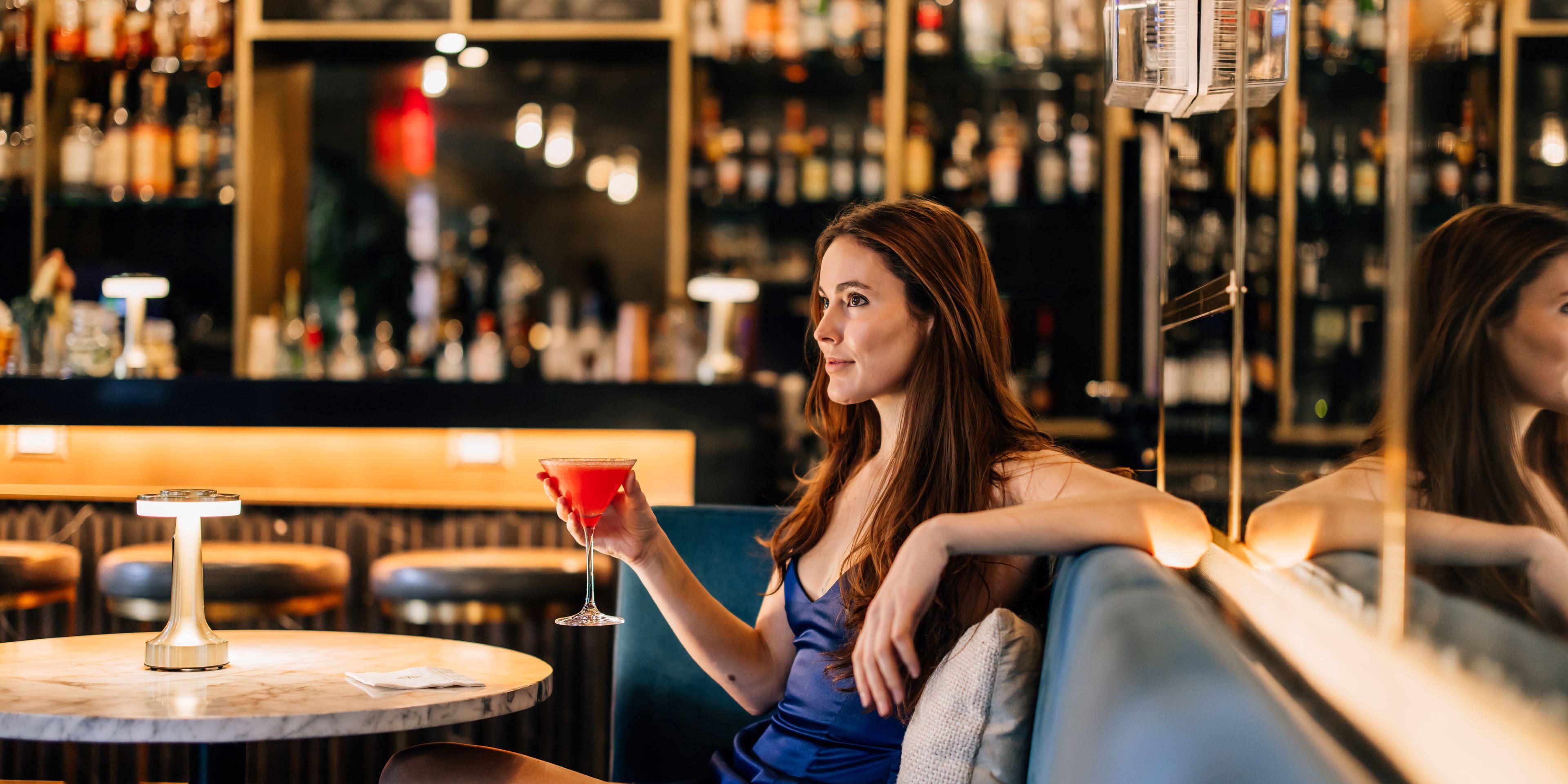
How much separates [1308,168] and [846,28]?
3.28 metres

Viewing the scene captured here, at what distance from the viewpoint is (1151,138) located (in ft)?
13.7

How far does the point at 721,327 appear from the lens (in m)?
3.57

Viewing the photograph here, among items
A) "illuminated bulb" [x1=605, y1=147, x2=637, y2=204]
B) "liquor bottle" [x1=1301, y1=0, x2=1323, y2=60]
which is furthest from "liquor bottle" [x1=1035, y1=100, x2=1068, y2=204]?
"liquor bottle" [x1=1301, y1=0, x2=1323, y2=60]

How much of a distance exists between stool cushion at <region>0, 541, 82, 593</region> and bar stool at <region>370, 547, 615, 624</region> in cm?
76

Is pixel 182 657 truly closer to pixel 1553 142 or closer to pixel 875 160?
pixel 1553 142

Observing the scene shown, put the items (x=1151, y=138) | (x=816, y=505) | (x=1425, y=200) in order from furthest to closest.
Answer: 1. (x=1151, y=138)
2. (x=816, y=505)
3. (x=1425, y=200)

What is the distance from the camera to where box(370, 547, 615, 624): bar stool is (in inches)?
105

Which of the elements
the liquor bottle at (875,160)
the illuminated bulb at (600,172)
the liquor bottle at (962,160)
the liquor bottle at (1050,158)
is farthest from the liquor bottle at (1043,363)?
the illuminated bulb at (600,172)

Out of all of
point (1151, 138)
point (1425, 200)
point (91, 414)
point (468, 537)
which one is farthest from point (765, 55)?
point (1425, 200)

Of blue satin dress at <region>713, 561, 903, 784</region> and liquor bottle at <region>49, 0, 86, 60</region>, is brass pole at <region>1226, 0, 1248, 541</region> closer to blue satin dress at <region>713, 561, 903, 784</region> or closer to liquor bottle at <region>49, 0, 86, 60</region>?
blue satin dress at <region>713, 561, 903, 784</region>

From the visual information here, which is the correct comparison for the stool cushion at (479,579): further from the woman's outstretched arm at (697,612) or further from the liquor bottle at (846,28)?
the liquor bottle at (846,28)

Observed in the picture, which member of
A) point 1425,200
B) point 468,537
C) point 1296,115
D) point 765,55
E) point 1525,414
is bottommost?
point 468,537

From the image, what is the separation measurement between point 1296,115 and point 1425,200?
82cm

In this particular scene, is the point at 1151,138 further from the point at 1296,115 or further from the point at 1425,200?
the point at 1425,200
